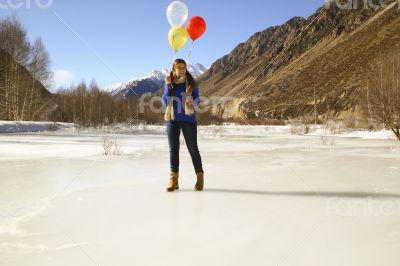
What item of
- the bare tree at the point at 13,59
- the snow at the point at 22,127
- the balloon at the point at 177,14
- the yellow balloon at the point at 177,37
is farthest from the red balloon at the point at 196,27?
the bare tree at the point at 13,59

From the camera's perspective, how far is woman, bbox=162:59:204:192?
11.8 ft

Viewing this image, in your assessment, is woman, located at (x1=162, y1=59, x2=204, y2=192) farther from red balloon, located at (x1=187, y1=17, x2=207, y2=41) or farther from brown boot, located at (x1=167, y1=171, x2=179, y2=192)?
red balloon, located at (x1=187, y1=17, x2=207, y2=41)

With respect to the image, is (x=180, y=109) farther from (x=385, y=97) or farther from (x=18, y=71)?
(x=18, y=71)

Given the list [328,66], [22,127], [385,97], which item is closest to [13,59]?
[22,127]

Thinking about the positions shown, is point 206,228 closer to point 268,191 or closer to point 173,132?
point 268,191

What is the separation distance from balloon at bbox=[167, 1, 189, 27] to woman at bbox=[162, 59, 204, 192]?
1818 mm

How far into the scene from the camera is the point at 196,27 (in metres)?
5.26

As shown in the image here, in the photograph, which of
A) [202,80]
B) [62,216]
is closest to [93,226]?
[62,216]

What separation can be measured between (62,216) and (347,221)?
1945mm

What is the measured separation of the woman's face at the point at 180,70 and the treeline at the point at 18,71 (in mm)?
24468

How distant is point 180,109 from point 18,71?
25534 millimetres

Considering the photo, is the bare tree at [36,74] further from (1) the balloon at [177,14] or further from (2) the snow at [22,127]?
(1) the balloon at [177,14]

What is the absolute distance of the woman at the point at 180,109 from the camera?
360cm

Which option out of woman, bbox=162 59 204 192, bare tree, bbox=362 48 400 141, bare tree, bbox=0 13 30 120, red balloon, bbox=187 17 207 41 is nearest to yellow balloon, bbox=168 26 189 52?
red balloon, bbox=187 17 207 41
